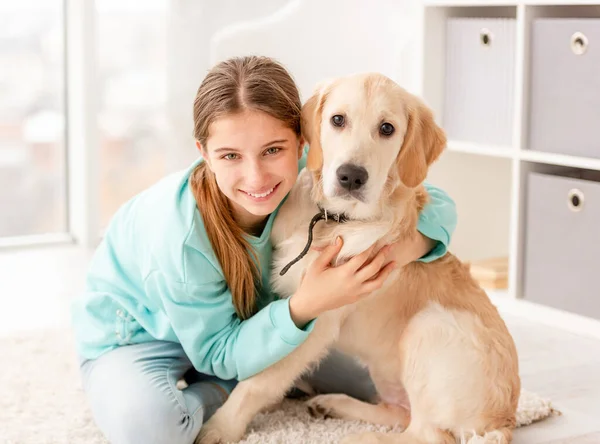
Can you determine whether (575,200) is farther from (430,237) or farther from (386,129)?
(386,129)

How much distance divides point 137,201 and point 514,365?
93 centimetres

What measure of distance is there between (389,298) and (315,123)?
1.34 feet

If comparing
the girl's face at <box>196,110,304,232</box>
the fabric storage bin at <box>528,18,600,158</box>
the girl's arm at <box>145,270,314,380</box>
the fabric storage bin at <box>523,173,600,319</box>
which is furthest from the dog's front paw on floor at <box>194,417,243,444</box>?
the fabric storage bin at <box>528,18,600,158</box>

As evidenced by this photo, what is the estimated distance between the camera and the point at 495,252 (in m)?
3.68

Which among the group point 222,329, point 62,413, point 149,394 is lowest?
point 62,413

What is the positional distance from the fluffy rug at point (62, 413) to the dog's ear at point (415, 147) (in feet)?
1.98

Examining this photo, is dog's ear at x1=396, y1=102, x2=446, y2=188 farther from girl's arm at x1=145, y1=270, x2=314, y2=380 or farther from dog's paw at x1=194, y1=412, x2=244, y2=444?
dog's paw at x1=194, y1=412, x2=244, y2=444

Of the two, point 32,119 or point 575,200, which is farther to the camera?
point 32,119

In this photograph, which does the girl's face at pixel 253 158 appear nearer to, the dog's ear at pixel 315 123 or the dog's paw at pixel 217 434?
the dog's ear at pixel 315 123

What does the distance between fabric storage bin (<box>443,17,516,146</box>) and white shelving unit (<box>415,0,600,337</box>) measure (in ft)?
0.12

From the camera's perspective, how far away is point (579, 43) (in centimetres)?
279

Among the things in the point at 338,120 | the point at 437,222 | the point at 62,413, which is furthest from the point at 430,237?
the point at 62,413

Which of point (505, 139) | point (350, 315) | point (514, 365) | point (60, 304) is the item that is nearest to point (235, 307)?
point (350, 315)

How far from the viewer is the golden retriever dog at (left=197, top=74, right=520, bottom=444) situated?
1764mm
